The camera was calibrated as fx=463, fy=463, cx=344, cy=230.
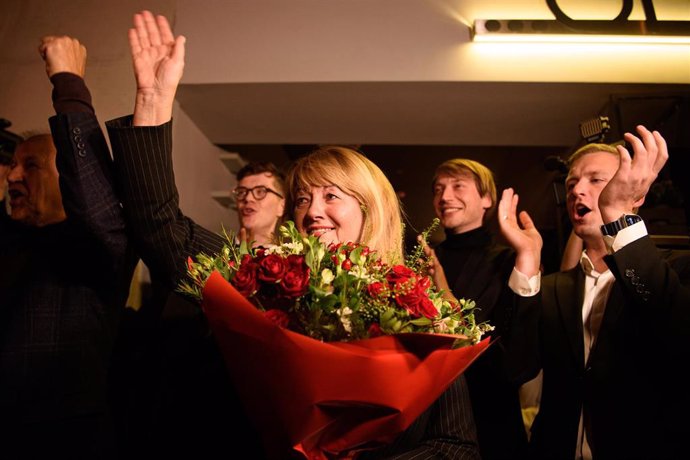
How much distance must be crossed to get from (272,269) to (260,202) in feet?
5.15

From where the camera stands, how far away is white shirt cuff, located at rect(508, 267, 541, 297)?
1595 millimetres

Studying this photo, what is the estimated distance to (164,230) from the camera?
1.18m

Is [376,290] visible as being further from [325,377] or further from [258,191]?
[258,191]

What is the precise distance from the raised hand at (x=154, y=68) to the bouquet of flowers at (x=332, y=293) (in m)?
0.50

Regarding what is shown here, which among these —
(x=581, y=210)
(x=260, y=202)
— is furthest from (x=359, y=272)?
(x=260, y=202)

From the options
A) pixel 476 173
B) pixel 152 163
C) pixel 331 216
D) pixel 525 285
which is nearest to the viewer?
pixel 152 163

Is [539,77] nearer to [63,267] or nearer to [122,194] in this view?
[122,194]

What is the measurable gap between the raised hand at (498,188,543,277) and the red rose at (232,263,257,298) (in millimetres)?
1110

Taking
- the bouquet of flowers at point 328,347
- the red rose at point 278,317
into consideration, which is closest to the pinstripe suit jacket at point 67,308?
the bouquet of flowers at point 328,347

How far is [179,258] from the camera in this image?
4.01 ft

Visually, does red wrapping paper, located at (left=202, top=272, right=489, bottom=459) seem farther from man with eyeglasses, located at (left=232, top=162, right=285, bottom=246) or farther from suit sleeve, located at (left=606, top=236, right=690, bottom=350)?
man with eyeglasses, located at (left=232, top=162, right=285, bottom=246)

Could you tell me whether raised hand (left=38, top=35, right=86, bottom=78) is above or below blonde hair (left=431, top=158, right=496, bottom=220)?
above

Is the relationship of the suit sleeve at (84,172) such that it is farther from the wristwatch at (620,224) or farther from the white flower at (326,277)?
the wristwatch at (620,224)

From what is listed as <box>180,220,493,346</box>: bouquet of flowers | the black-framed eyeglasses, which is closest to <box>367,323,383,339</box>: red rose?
<box>180,220,493,346</box>: bouquet of flowers
